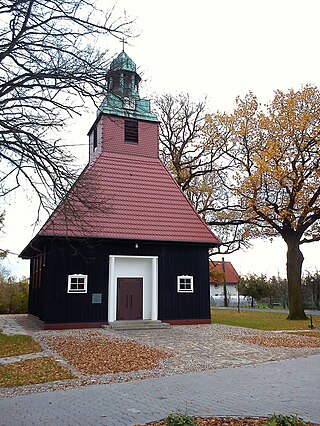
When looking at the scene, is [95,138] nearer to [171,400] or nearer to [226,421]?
[171,400]

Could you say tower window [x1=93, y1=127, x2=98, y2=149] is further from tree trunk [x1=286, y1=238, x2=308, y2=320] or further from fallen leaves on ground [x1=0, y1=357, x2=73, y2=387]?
fallen leaves on ground [x1=0, y1=357, x2=73, y2=387]

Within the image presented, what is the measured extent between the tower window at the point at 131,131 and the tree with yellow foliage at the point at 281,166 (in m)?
5.31

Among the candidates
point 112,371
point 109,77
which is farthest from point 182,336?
point 109,77

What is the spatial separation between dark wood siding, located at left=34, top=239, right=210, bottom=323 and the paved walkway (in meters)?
10.1

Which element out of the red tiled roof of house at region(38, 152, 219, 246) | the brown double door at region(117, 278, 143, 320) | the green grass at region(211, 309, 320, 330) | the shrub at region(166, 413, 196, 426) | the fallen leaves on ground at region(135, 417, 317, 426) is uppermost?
the red tiled roof of house at region(38, 152, 219, 246)

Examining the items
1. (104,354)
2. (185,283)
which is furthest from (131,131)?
(104,354)

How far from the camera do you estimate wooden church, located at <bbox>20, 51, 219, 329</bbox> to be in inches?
770

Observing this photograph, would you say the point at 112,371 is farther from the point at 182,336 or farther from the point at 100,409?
the point at 182,336

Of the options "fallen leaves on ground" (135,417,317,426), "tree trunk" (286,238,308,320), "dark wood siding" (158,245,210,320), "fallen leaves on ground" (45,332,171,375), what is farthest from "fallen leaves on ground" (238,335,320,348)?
"tree trunk" (286,238,308,320)

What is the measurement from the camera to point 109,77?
10.8 m

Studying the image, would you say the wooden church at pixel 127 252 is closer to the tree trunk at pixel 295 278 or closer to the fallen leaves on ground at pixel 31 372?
the tree trunk at pixel 295 278

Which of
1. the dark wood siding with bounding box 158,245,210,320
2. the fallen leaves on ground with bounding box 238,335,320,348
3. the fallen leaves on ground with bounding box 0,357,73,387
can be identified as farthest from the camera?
the dark wood siding with bounding box 158,245,210,320

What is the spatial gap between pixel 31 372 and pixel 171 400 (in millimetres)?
3951

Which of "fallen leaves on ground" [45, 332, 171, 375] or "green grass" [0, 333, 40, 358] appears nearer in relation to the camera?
"fallen leaves on ground" [45, 332, 171, 375]
